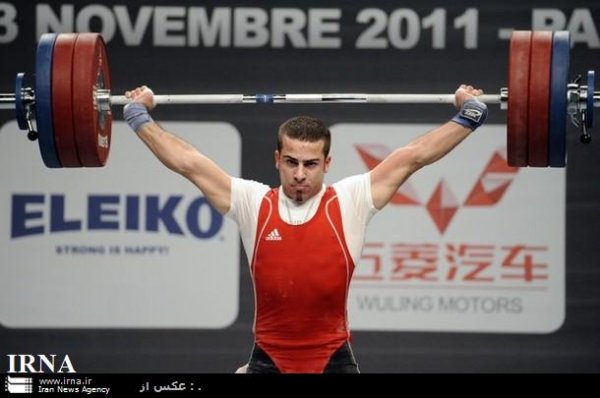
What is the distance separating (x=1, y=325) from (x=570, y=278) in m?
2.90

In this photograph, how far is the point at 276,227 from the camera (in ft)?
20.1

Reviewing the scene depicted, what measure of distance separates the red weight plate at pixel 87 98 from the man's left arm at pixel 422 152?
1.16 m

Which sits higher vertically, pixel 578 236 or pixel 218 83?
pixel 218 83

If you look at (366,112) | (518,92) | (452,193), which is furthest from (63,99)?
(452,193)

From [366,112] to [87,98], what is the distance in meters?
2.09

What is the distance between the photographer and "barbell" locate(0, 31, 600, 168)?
20.9 ft

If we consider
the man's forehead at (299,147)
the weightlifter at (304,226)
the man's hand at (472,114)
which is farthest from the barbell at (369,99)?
the man's forehead at (299,147)

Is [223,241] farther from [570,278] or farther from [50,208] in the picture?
[570,278]

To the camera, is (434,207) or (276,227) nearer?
(276,227)

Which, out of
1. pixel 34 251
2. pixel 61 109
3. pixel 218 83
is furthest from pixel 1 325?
pixel 61 109

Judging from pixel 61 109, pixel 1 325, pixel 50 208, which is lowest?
pixel 1 325
